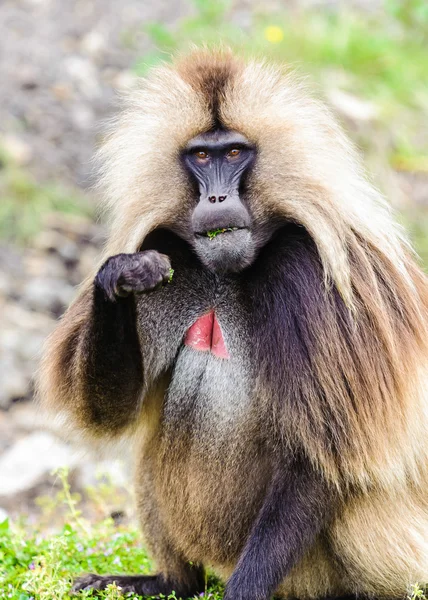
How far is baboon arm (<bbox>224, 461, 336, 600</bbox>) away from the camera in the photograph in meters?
3.65

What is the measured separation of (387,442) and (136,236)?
1216 mm

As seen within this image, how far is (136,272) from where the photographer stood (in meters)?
3.50

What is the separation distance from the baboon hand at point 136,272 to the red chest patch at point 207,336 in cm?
45

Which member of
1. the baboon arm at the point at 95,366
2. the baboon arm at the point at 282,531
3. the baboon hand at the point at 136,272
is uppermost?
the baboon hand at the point at 136,272

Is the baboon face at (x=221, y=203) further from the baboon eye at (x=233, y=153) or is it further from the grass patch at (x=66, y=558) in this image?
the grass patch at (x=66, y=558)

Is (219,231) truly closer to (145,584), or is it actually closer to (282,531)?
(282,531)

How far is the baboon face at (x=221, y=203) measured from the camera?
142 inches

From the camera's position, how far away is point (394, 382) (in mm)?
3670

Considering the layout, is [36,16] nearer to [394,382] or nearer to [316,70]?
[316,70]

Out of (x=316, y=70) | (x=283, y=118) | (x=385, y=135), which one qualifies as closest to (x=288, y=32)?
(x=316, y=70)

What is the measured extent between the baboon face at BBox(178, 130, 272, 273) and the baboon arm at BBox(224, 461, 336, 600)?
0.82m

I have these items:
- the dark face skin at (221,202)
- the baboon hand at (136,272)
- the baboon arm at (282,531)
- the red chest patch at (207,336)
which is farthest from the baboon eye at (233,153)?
the baboon arm at (282,531)

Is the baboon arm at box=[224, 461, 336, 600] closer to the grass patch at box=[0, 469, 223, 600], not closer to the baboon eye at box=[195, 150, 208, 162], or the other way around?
the grass patch at box=[0, 469, 223, 600]

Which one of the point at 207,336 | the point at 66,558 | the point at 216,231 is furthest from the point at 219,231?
the point at 66,558
